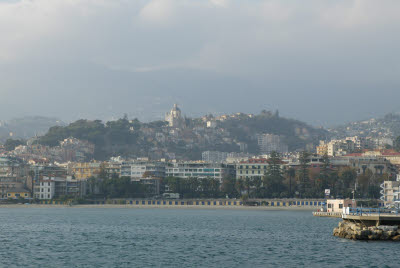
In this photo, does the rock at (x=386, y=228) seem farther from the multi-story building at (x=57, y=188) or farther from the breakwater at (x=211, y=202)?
the multi-story building at (x=57, y=188)

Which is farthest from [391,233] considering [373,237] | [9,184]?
[9,184]

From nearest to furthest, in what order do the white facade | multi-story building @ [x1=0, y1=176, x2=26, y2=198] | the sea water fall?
the sea water, the white facade, multi-story building @ [x1=0, y1=176, x2=26, y2=198]

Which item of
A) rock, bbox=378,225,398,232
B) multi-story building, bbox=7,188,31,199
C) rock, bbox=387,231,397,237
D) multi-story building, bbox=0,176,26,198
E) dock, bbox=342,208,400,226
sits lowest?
rock, bbox=387,231,397,237

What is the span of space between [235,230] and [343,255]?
96.2 ft

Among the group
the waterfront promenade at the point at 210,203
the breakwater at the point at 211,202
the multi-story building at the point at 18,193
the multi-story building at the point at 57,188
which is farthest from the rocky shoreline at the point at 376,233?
the multi-story building at the point at 18,193

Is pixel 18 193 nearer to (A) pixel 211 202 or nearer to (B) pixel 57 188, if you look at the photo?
(B) pixel 57 188

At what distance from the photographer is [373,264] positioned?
49969mm

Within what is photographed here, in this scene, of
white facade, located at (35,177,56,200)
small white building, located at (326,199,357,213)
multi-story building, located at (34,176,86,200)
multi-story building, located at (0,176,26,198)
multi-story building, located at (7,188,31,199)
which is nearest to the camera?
small white building, located at (326,199,357,213)

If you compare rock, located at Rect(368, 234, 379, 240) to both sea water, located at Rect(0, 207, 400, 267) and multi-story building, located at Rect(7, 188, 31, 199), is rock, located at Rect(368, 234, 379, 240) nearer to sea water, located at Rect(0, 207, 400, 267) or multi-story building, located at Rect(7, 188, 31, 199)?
sea water, located at Rect(0, 207, 400, 267)

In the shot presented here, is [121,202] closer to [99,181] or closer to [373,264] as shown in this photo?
[99,181]

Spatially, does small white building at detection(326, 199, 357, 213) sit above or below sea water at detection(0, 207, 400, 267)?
above

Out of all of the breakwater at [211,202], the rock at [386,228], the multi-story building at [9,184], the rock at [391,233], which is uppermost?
the multi-story building at [9,184]

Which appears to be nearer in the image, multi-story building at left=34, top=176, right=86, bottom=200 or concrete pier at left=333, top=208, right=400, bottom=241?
concrete pier at left=333, top=208, right=400, bottom=241

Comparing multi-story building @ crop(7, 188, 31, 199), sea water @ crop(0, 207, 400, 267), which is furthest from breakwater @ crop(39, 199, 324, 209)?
sea water @ crop(0, 207, 400, 267)
